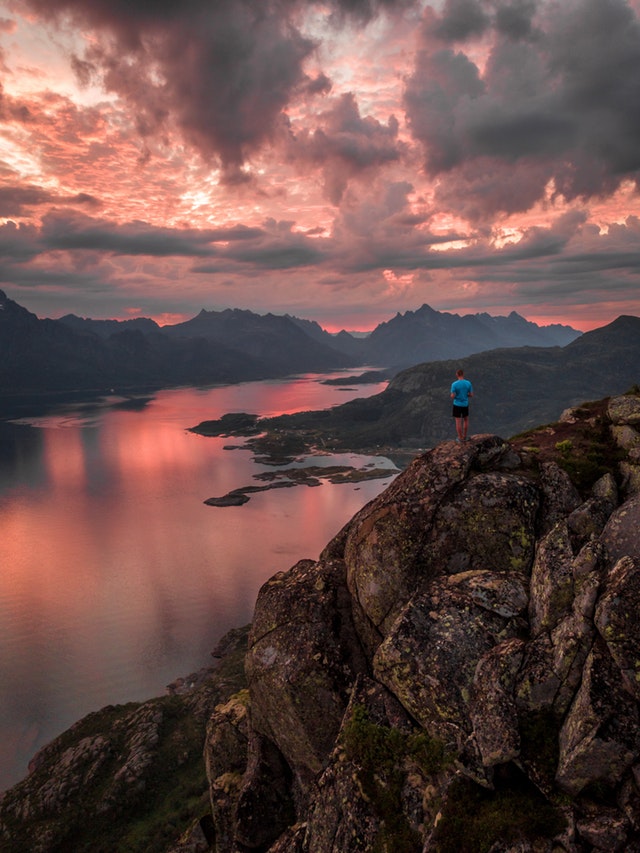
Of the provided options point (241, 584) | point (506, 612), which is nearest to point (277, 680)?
point (506, 612)

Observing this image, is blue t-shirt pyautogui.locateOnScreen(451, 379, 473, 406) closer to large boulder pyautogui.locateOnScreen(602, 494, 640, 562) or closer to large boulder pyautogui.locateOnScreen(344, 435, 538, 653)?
large boulder pyautogui.locateOnScreen(344, 435, 538, 653)

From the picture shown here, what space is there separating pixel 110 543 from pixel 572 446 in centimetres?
16973

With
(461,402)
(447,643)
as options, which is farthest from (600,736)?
(461,402)

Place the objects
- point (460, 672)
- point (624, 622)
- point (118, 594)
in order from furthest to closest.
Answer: point (118, 594) < point (460, 672) < point (624, 622)

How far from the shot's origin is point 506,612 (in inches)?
689

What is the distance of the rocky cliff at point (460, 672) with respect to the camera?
12859 mm

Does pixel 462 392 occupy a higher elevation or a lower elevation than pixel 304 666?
higher

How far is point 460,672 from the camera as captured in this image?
16.5 metres

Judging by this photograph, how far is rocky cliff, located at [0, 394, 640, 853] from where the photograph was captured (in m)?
12.9

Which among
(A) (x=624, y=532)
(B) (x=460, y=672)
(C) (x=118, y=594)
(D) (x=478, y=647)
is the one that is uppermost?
(A) (x=624, y=532)

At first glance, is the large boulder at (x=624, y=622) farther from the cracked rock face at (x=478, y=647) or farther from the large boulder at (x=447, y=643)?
the large boulder at (x=447, y=643)

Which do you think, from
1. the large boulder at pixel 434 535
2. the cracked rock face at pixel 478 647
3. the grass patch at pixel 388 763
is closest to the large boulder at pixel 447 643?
the cracked rock face at pixel 478 647

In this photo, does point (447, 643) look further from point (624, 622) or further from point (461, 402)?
point (461, 402)

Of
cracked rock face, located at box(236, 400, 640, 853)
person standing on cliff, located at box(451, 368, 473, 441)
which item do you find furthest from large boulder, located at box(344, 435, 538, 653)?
person standing on cliff, located at box(451, 368, 473, 441)
